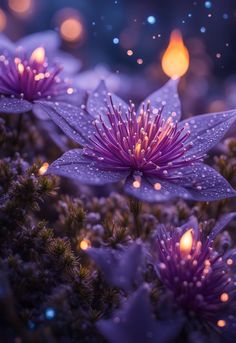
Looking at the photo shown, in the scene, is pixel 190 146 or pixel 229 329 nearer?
pixel 229 329

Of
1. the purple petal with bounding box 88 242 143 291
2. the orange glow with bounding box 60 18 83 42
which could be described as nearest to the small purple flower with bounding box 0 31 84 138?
the purple petal with bounding box 88 242 143 291

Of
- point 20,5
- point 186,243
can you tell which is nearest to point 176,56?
point 186,243

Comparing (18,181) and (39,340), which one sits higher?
(18,181)

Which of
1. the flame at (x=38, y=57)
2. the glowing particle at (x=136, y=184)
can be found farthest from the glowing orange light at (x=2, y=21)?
the glowing particle at (x=136, y=184)

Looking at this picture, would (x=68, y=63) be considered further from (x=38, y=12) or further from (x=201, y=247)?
(x=38, y=12)

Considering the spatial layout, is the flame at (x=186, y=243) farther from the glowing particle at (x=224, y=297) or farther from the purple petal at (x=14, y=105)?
the purple petal at (x=14, y=105)

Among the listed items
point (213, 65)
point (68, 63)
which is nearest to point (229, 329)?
point (68, 63)

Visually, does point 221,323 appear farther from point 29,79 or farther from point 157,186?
point 29,79
